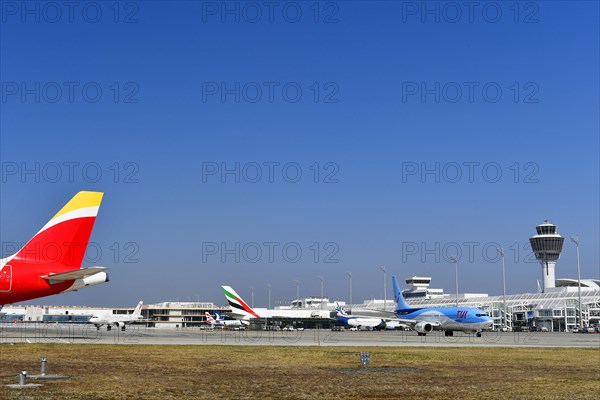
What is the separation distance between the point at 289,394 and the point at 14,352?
898 inches

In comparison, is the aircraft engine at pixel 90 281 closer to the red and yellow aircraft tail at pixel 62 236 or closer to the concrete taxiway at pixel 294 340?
the red and yellow aircraft tail at pixel 62 236

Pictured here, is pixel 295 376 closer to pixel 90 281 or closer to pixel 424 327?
pixel 90 281

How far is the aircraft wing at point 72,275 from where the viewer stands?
33.2 m

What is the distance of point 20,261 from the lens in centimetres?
3559

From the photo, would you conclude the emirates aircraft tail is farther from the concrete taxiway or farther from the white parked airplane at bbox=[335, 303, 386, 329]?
the white parked airplane at bbox=[335, 303, 386, 329]

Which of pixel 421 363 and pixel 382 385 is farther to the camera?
pixel 421 363

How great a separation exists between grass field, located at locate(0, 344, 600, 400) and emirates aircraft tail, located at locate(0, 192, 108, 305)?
355cm

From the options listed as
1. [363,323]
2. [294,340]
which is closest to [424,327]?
[294,340]

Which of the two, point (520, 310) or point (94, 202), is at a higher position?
point (94, 202)

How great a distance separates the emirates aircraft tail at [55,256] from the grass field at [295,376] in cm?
355

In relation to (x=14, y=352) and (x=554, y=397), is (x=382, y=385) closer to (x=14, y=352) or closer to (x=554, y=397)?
(x=554, y=397)

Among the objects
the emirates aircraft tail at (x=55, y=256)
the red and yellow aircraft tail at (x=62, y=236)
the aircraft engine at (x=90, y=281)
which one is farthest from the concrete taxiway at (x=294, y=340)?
the aircraft engine at (x=90, y=281)

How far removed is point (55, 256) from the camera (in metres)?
35.9

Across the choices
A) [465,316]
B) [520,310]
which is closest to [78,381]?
[465,316]
